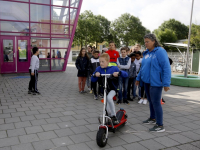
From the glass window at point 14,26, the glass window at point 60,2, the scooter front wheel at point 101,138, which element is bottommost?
the scooter front wheel at point 101,138

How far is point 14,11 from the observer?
557 inches

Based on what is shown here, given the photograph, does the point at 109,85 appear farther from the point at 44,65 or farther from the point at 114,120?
the point at 44,65

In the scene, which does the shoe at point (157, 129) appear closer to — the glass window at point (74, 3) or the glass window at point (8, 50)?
the glass window at point (8, 50)

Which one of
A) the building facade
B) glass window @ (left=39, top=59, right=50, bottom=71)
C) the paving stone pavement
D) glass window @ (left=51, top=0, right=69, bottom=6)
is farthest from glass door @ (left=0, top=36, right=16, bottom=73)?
the paving stone pavement

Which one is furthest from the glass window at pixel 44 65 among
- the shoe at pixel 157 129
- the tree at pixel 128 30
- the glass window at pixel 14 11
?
the tree at pixel 128 30

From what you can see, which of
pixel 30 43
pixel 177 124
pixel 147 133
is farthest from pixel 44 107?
pixel 30 43

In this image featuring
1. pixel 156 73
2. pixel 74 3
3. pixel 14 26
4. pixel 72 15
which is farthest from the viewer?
pixel 72 15

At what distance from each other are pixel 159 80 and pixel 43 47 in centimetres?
1265

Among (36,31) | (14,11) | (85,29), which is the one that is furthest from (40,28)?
(85,29)

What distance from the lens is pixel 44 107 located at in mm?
6090

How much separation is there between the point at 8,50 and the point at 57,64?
3.58 m

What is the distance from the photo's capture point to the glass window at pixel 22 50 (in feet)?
47.8

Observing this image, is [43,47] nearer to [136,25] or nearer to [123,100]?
[123,100]

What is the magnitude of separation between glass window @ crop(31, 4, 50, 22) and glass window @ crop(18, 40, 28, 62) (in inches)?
69.1
